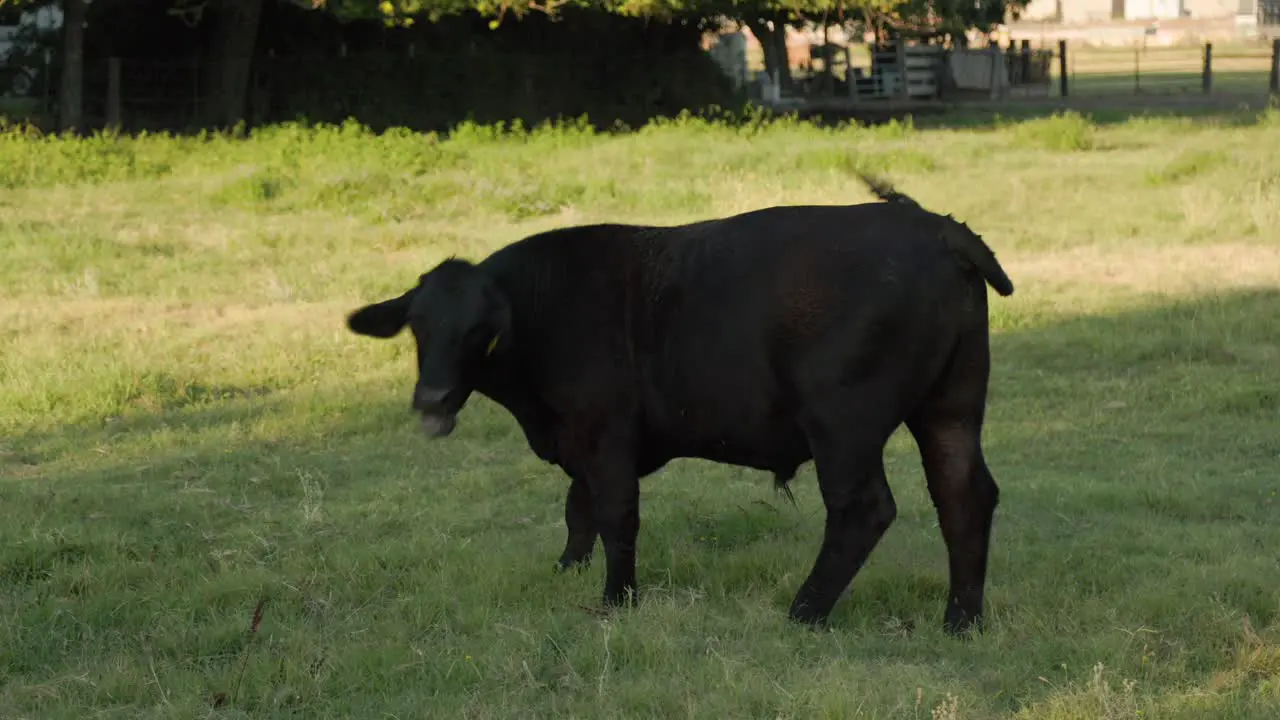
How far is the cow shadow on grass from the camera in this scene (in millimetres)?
6234

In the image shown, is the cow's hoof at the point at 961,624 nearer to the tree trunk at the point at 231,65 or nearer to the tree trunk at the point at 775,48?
the tree trunk at the point at 231,65

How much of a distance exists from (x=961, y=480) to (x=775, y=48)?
105 ft

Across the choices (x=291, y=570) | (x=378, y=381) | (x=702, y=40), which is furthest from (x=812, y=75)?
(x=291, y=570)

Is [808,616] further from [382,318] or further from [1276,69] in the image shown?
[1276,69]

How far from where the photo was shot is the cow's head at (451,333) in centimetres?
558

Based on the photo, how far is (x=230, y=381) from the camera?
1062 centimetres

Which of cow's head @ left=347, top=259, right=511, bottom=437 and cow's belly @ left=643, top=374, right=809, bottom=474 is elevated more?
cow's head @ left=347, top=259, right=511, bottom=437

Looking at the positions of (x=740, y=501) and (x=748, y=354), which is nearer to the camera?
(x=748, y=354)

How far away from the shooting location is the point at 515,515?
25.5 feet

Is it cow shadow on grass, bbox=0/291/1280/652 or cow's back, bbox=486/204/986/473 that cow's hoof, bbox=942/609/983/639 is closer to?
cow shadow on grass, bbox=0/291/1280/652

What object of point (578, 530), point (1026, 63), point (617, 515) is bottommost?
point (578, 530)

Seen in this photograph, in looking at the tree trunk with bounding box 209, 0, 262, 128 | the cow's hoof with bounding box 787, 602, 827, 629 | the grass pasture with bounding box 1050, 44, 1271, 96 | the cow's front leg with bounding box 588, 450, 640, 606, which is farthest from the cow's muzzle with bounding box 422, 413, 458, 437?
the grass pasture with bounding box 1050, 44, 1271, 96

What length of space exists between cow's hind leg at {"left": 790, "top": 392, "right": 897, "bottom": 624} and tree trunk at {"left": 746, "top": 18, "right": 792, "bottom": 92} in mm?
29689

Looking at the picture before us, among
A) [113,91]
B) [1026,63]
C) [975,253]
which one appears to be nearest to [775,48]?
[1026,63]
